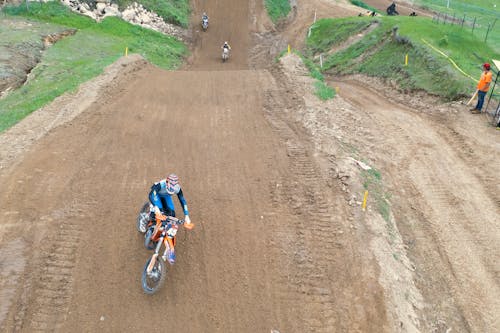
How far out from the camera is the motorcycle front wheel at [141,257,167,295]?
369 inches

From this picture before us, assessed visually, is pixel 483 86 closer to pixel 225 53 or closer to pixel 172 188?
pixel 172 188

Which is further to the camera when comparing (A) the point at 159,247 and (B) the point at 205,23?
(B) the point at 205,23

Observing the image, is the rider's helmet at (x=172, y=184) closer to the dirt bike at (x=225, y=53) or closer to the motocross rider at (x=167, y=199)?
the motocross rider at (x=167, y=199)

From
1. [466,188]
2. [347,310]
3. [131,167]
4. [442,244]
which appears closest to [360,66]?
[466,188]

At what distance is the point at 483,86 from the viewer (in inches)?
736

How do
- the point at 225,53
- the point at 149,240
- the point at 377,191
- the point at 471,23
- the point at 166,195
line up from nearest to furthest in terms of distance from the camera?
the point at 166,195, the point at 149,240, the point at 377,191, the point at 225,53, the point at 471,23

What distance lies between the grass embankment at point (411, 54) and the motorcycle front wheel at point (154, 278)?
1818 centimetres

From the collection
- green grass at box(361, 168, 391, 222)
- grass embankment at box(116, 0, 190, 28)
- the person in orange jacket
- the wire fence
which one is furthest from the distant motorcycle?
green grass at box(361, 168, 391, 222)

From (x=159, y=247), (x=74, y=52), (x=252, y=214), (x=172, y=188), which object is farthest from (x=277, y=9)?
(x=159, y=247)

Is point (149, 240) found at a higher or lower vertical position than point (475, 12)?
lower

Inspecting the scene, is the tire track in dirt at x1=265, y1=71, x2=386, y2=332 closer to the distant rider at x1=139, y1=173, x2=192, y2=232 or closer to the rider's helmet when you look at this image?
the distant rider at x1=139, y1=173, x2=192, y2=232

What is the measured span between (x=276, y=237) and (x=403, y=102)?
15169 millimetres

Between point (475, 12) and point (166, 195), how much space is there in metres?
52.2

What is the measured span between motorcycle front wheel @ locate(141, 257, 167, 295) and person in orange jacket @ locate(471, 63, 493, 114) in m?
17.1
